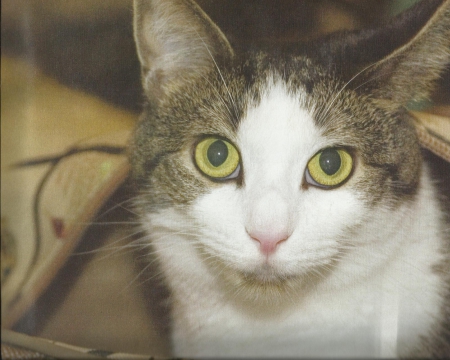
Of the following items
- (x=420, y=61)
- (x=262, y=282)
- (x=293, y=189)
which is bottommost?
(x=262, y=282)

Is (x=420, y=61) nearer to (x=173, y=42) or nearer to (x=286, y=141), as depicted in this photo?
(x=286, y=141)

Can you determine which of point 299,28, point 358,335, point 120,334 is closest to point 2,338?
point 120,334

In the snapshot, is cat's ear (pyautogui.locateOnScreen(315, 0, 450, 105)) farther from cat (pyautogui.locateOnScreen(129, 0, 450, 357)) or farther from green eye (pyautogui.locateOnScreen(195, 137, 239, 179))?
green eye (pyautogui.locateOnScreen(195, 137, 239, 179))

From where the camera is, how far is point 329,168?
0.71 meters

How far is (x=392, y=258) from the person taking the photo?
0.75m

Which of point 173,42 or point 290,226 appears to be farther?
point 173,42

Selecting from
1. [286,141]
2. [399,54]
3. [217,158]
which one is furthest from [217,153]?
[399,54]

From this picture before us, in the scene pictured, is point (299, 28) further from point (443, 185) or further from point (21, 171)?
point (21, 171)

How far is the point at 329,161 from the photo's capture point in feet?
2.33

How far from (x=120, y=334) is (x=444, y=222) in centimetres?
56

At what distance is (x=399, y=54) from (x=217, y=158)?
0.30 m

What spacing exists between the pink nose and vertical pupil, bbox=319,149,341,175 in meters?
0.12

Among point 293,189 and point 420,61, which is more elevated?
point 420,61

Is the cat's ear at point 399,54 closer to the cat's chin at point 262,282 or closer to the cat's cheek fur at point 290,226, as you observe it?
the cat's cheek fur at point 290,226
